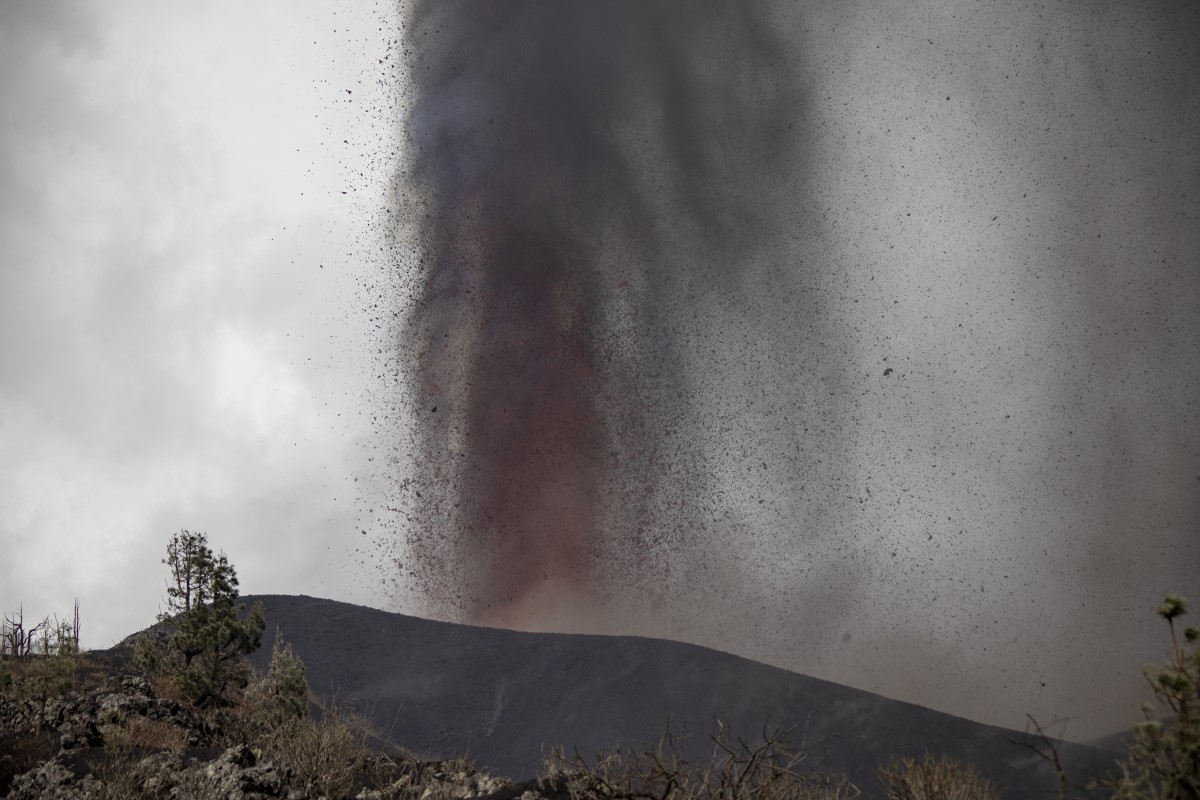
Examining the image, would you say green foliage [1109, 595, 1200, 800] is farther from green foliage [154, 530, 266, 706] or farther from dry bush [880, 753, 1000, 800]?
green foliage [154, 530, 266, 706]

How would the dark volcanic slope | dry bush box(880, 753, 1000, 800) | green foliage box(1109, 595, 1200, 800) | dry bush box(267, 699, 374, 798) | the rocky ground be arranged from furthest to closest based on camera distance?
the dark volcanic slope < dry bush box(267, 699, 374, 798) < dry bush box(880, 753, 1000, 800) < the rocky ground < green foliage box(1109, 595, 1200, 800)

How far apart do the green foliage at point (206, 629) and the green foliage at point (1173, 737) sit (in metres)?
22.9

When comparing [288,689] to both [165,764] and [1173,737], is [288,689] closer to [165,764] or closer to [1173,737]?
[165,764]

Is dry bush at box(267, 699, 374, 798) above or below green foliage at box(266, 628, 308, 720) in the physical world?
below

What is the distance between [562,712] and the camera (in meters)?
43.9

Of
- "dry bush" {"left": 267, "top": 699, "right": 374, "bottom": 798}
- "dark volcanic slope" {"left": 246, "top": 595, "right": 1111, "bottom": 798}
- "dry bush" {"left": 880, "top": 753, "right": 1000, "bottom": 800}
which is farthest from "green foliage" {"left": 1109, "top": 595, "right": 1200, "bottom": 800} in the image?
"dark volcanic slope" {"left": 246, "top": 595, "right": 1111, "bottom": 798}

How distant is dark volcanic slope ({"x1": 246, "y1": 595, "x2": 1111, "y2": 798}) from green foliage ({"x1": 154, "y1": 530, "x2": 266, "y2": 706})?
15.1m

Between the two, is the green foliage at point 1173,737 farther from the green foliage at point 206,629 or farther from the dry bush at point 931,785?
the green foliage at point 206,629

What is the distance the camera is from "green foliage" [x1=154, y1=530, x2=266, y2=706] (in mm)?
22547

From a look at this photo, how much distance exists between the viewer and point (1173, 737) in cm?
403

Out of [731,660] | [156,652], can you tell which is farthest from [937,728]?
[156,652]

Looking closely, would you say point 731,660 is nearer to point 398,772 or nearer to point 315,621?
point 315,621

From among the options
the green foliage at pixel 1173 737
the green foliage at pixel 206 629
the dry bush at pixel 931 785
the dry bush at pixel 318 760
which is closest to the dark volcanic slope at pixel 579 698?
the green foliage at pixel 206 629

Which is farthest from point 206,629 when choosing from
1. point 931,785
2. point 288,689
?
point 931,785
